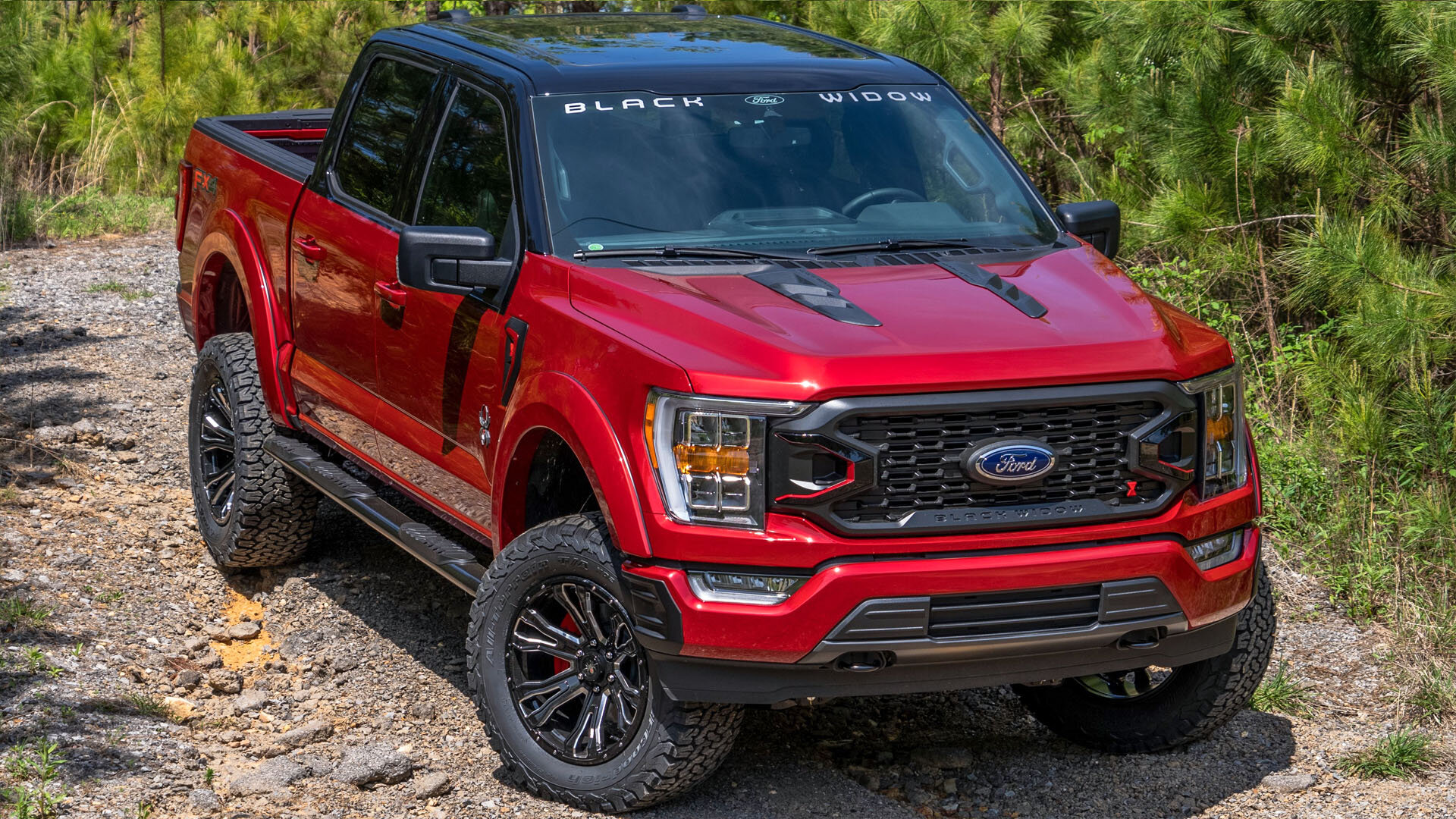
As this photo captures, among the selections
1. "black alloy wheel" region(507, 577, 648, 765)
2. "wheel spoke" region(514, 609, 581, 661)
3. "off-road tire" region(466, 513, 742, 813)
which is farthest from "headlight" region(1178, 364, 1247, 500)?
"wheel spoke" region(514, 609, 581, 661)

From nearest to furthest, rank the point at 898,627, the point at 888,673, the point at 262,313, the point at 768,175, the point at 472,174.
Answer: the point at 898,627 < the point at 888,673 < the point at 768,175 < the point at 472,174 < the point at 262,313

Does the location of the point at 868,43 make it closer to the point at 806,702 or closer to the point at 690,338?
the point at 806,702

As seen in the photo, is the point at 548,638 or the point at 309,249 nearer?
the point at 548,638

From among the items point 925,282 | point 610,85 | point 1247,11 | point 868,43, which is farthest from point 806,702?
point 868,43

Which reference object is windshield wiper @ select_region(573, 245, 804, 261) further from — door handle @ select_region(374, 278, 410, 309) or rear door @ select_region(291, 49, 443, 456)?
rear door @ select_region(291, 49, 443, 456)

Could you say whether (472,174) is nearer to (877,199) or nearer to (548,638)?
(877,199)

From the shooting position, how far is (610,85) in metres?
4.95

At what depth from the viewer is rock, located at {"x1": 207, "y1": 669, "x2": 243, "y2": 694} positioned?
545 cm

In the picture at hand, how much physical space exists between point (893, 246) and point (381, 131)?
2070 millimetres

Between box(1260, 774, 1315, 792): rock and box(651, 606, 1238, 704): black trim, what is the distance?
0.97 meters

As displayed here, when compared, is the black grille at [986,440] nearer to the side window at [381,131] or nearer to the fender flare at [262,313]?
the side window at [381,131]

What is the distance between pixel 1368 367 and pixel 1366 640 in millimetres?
1472

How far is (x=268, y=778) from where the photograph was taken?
456 centimetres

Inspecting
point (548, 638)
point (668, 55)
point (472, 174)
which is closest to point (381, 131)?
point (472, 174)
